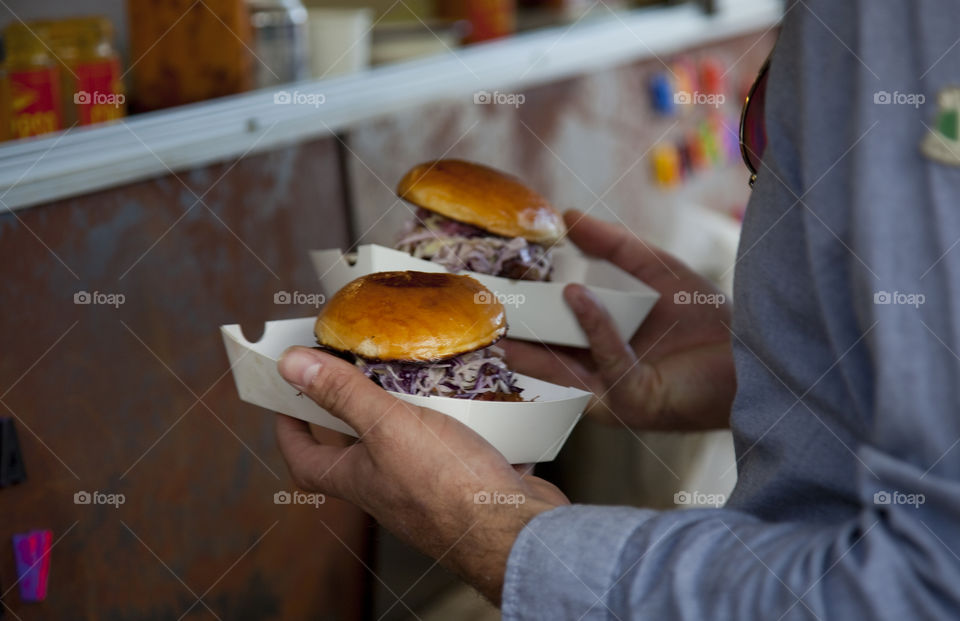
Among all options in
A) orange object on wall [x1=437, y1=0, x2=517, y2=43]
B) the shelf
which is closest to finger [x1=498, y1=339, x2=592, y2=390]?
the shelf

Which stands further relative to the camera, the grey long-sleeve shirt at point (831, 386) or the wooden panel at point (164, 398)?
the wooden panel at point (164, 398)

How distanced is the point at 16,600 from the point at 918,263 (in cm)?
135

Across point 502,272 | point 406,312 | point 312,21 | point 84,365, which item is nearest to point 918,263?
point 406,312

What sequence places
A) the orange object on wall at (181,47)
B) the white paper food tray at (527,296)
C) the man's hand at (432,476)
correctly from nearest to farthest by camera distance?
1. the man's hand at (432,476)
2. the white paper food tray at (527,296)
3. the orange object on wall at (181,47)

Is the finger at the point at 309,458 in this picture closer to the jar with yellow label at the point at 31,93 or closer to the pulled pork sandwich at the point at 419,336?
the pulled pork sandwich at the point at 419,336

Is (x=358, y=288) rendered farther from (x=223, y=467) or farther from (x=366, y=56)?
(x=366, y=56)

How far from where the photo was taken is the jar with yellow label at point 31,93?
1.51 m

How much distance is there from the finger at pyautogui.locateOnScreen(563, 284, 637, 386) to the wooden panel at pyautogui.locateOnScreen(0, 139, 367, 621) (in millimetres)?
698

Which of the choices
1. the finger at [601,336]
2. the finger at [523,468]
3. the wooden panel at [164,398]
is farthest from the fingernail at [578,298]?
the wooden panel at [164,398]

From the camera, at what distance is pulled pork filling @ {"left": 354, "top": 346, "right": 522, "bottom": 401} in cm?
118

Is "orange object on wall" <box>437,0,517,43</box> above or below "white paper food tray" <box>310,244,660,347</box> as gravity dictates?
above

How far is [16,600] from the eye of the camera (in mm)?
1446

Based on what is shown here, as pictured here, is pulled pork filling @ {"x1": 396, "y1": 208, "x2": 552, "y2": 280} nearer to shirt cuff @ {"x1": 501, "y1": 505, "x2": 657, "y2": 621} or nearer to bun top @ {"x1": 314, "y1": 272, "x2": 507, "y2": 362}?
bun top @ {"x1": 314, "y1": 272, "x2": 507, "y2": 362}

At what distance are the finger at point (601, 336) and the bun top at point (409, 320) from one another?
9.5 inches
